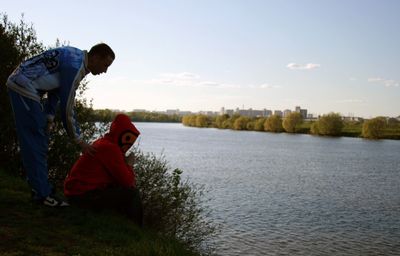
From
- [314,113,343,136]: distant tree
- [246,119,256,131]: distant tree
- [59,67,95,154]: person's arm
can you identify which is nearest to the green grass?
[59,67,95,154]: person's arm

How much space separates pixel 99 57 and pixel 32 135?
58.4 inches

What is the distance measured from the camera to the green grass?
511cm

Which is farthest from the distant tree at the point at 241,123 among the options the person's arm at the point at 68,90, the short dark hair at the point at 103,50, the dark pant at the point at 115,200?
the person's arm at the point at 68,90

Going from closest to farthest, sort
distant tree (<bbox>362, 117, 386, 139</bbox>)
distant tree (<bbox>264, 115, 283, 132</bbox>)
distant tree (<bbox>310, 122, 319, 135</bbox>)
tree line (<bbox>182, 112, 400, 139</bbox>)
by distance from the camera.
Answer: distant tree (<bbox>362, 117, 386, 139</bbox>) < tree line (<bbox>182, 112, 400, 139</bbox>) < distant tree (<bbox>310, 122, 319, 135</bbox>) < distant tree (<bbox>264, 115, 283, 132</bbox>)

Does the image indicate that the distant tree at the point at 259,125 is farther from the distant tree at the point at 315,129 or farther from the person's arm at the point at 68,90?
the person's arm at the point at 68,90

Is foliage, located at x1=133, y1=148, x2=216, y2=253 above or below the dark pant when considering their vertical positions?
below

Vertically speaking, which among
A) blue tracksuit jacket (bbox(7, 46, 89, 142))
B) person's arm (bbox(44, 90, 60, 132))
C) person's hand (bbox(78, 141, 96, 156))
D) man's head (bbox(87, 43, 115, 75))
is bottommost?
person's hand (bbox(78, 141, 96, 156))

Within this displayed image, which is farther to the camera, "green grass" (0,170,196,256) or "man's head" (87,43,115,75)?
"man's head" (87,43,115,75)

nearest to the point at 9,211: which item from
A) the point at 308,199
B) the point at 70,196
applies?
the point at 70,196

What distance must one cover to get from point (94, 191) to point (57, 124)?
573cm

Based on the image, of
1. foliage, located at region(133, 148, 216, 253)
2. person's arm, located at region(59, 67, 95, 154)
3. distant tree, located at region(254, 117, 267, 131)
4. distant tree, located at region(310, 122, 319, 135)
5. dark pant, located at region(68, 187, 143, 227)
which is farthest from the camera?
distant tree, located at region(254, 117, 267, 131)

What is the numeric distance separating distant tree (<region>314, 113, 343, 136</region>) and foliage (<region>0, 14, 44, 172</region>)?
386 ft

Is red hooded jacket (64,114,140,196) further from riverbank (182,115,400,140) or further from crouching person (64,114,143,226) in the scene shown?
riverbank (182,115,400,140)

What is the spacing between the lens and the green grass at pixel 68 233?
16.8 ft
